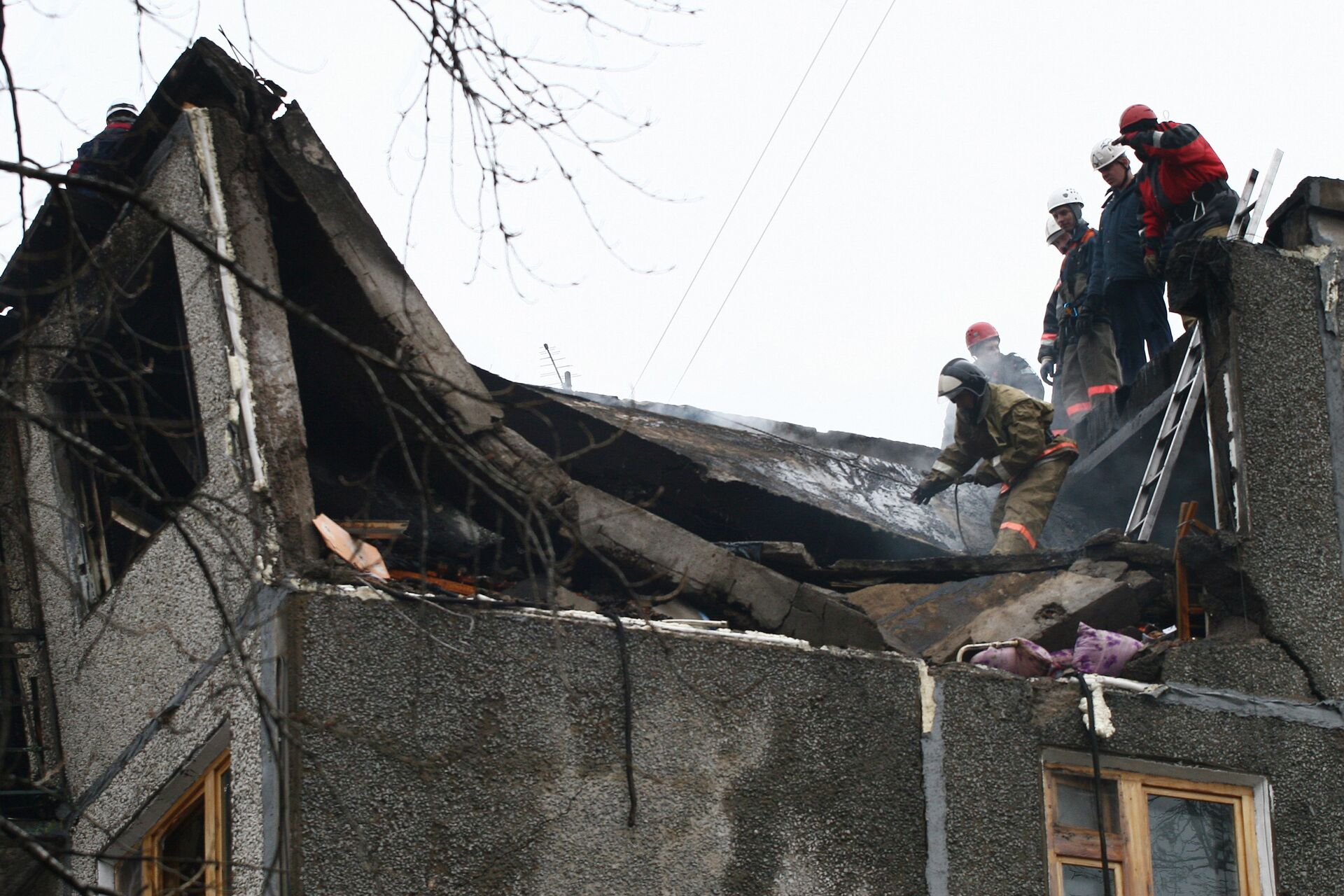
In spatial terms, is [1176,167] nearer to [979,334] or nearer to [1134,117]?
[1134,117]

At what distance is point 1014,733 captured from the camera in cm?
611

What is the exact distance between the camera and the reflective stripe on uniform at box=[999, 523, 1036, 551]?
932cm

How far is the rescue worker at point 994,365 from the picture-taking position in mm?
15047

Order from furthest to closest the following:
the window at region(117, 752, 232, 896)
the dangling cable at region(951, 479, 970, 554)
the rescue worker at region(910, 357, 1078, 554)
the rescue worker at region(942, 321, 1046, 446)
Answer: the rescue worker at region(942, 321, 1046, 446), the dangling cable at region(951, 479, 970, 554), the rescue worker at region(910, 357, 1078, 554), the window at region(117, 752, 232, 896)

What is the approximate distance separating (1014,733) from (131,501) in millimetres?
3892

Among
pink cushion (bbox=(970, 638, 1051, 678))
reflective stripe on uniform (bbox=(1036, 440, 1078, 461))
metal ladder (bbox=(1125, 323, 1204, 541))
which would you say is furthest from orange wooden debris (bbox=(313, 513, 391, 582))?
reflective stripe on uniform (bbox=(1036, 440, 1078, 461))

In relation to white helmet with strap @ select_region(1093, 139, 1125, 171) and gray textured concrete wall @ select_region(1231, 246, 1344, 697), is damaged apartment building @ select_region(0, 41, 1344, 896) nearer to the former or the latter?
gray textured concrete wall @ select_region(1231, 246, 1344, 697)

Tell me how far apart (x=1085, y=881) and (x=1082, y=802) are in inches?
11.5

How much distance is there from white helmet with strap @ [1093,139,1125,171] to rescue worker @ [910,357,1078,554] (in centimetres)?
245

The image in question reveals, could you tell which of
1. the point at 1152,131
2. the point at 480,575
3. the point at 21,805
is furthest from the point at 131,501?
the point at 1152,131

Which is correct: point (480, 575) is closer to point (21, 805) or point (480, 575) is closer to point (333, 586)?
point (333, 586)

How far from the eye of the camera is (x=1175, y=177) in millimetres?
9648

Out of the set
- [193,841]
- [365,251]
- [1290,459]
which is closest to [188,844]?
[193,841]

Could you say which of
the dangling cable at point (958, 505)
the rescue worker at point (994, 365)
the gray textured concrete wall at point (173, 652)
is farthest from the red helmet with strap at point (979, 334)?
the gray textured concrete wall at point (173, 652)
